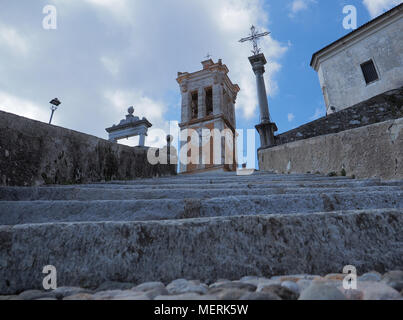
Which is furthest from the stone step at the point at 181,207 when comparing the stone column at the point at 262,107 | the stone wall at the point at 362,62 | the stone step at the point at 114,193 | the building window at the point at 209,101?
the building window at the point at 209,101

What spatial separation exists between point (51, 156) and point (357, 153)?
4.06 metres

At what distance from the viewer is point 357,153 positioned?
3445mm

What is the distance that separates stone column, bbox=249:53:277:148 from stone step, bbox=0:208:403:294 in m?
6.55

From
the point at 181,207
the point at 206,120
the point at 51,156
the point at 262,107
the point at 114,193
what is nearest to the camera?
the point at 181,207

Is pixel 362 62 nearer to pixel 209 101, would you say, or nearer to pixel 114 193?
pixel 209 101

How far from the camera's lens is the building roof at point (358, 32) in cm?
1059

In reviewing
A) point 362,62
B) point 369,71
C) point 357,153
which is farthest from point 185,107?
point 357,153

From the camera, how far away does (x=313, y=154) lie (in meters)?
4.43

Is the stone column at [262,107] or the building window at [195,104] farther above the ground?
the building window at [195,104]

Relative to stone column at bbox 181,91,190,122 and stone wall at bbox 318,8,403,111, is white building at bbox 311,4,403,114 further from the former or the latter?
stone column at bbox 181,91,190,122

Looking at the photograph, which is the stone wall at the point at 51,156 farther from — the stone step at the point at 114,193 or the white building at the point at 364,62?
the white building at the point at 364,62

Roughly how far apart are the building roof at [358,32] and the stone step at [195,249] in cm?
Result: 1393

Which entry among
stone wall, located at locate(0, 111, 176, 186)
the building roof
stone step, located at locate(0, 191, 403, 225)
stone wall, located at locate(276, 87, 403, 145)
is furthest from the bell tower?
stone step, located at locate(0, 191, 403, 225)
